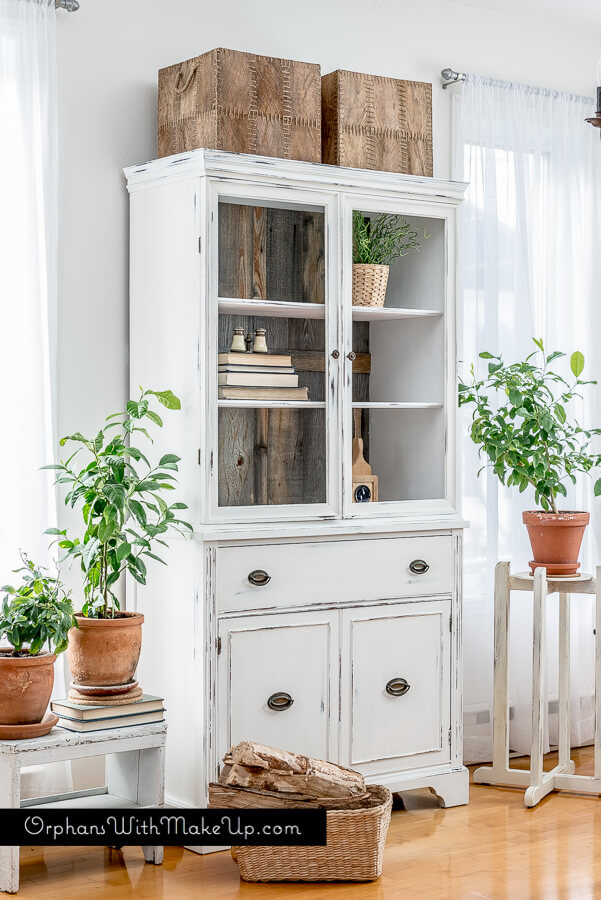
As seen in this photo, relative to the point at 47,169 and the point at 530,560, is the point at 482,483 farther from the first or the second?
the point at 47,169

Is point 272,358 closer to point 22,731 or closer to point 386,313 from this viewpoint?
point 386,313

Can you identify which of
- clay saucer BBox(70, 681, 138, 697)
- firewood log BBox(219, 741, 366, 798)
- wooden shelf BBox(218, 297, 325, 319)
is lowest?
firewood log BBox(219, 741, 366, 798)

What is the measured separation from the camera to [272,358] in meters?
3.67

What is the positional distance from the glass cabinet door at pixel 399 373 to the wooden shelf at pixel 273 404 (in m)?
0.11

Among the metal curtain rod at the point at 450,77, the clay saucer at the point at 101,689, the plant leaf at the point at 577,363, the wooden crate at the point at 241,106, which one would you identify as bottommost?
the clay saucer at the point at 101,689

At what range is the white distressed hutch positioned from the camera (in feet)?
11.6

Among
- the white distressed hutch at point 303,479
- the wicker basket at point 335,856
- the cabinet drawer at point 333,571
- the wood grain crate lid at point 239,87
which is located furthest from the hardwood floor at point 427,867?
the wood grain crate lid at point 239,87

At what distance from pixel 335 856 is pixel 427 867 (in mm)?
282

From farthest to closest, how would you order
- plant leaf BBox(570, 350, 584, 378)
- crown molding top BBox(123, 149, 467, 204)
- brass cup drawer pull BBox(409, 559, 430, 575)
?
plant leaf BBox(570, 350, 584, 378) → brass cup drawer pull BBox(409, 559, 430, 575) → crown molding top BBox(123, 149, 467, 204)

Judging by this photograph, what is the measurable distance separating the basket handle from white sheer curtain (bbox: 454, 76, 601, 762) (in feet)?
3.90

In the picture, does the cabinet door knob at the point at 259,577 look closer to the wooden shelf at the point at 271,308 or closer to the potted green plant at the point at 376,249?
the wooden shelf at the point at 271,308

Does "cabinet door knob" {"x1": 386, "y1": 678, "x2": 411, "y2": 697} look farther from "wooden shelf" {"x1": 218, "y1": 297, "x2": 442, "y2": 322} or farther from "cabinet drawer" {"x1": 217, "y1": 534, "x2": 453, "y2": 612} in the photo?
"wooden shelf" {"x1": 218, "y1": 297, "x2": 442, "y2": 322}

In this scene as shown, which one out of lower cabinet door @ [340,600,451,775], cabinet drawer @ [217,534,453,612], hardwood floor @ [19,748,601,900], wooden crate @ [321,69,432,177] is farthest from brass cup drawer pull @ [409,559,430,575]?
wooden crate @ [321,69,432,177]

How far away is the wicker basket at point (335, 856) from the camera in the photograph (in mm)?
3268
